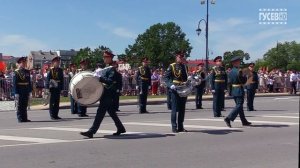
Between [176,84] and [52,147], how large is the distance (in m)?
3.55

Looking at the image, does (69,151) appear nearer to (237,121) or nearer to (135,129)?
(135,129)

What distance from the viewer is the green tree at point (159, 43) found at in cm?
12294

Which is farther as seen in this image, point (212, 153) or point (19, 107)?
point (19, 107)

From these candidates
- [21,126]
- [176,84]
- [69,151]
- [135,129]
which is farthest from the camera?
[21,126]

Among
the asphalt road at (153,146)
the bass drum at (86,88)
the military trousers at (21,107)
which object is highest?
the bass drum at (86,88)

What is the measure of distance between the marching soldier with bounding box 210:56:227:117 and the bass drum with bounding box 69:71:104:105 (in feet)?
18.5

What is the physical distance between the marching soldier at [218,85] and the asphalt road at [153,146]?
5.67 feet

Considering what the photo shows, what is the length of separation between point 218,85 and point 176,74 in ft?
15.7

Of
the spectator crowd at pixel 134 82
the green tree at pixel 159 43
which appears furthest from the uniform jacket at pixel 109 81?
the green tree at pixel 159 43

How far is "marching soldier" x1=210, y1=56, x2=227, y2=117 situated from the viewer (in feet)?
55.1

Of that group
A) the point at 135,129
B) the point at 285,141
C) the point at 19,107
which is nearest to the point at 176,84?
the point at 135,129

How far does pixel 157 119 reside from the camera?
53.5 ft

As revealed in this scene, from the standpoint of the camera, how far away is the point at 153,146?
34.1 feet

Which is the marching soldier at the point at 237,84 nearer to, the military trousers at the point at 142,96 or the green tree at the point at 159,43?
the military trousers at the point at 142,96
